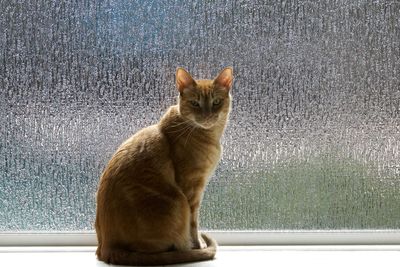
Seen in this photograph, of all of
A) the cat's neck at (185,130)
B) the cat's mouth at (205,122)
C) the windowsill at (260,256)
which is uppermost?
the cat's mouth at (205,122)

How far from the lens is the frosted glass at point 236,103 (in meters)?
1.86

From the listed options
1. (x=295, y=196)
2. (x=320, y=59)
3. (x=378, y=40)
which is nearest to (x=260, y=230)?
(x=295, y=196)

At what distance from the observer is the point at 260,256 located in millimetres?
1686

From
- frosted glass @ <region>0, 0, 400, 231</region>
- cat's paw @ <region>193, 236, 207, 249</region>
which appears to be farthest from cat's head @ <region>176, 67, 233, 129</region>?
cat's paw @ <region>193, 236, 207, 249</region>

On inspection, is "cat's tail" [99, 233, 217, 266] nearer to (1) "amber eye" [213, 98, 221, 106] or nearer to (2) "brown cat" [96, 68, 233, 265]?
(2) "brown cat" [96, 68, 233, 265]

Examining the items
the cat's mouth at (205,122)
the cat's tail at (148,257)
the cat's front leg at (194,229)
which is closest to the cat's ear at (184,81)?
the cat's mouth at (205,122)

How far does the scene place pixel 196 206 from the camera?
5.39 ft

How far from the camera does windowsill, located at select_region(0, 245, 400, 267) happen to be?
5.25 feet

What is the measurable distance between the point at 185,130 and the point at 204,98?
0.10m

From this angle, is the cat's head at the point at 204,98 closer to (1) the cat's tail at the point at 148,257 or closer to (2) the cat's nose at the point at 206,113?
(2) the cat's nose at the point at 206,113

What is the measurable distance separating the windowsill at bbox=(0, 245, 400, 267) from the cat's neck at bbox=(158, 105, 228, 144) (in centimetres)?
33

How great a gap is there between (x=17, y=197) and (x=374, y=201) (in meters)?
1.11

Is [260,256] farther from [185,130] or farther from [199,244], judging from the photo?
[185,130]

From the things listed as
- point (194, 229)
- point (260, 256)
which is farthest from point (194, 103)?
point (260, 256)
